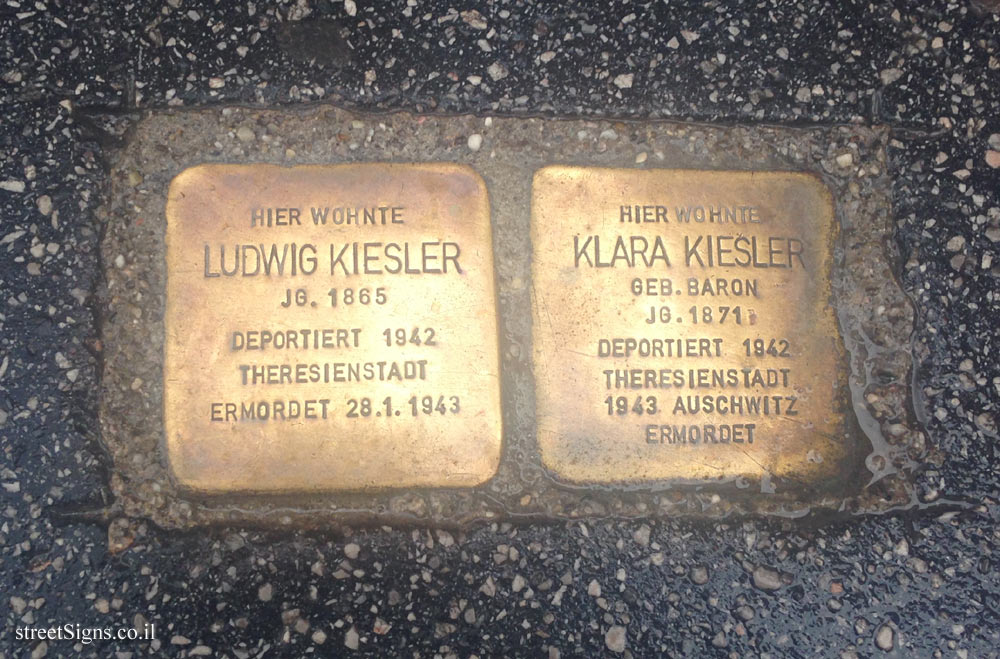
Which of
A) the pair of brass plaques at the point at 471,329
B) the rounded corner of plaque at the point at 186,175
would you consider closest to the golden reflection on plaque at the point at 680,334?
the pair of brass plaques at the point at 471,329

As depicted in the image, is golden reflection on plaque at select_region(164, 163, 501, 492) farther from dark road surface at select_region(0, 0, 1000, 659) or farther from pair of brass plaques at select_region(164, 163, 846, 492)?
dark road surface at select_region(0, 0, 1000, 659)

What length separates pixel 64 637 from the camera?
1.47m

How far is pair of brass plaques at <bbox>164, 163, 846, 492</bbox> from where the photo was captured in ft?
4.98

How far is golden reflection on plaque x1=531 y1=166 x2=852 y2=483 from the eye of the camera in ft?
5.11

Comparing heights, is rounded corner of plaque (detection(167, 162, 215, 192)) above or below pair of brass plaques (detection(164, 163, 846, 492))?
above

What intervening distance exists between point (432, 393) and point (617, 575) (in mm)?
640

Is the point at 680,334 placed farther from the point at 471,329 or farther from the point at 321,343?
the point at 321,343

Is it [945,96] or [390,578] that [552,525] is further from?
[945,96]

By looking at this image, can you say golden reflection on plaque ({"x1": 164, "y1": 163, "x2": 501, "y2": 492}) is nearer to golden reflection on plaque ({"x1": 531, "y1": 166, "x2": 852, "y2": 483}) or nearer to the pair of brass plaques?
the pair of brass plaques

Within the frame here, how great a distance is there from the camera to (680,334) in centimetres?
156

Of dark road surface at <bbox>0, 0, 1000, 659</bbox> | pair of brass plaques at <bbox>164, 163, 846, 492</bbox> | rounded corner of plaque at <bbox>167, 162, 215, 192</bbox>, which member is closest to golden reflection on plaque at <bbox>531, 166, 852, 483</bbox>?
pair of brass plaques at <bbox>164, 163, 846, 492</bbox>

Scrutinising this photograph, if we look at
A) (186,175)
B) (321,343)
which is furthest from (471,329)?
(186,175)

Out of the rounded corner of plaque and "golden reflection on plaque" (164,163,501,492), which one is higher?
the rounded corner of plaque

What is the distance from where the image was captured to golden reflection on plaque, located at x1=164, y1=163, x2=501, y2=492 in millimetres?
1514
